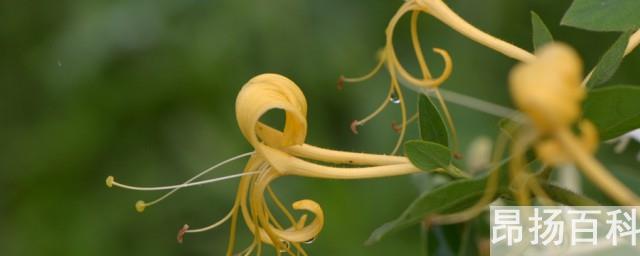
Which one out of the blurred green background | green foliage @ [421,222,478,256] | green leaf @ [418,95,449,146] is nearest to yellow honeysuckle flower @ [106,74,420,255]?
green leaf @ [418,95,449,146]

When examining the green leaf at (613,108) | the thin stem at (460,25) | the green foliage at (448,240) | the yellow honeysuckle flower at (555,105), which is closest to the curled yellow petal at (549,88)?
the yellow honeysuckle flower at (555,105)

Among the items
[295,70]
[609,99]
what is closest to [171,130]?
[295,70]

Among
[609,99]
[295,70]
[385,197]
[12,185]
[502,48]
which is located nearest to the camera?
[609,99]

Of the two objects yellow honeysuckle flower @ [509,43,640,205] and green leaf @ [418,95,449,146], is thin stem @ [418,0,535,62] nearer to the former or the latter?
green leaf @ [418,95,449,146]

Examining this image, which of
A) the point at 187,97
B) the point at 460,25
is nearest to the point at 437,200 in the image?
the point at 460,25

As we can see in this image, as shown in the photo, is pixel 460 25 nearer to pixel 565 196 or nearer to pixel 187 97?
pixel 565 196

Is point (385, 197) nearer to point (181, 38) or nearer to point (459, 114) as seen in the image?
point (459, 114)

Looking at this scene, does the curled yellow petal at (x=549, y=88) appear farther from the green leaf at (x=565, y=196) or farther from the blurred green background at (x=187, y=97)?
the blurred green background at (x=187, y=97)
